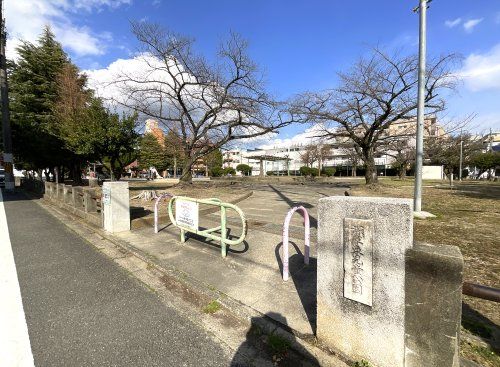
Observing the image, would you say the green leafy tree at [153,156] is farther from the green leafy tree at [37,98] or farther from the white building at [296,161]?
the green leafy tree at [37,98]

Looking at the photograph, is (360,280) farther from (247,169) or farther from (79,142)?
(247,169)

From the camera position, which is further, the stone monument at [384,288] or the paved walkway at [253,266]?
the paved walkway at [253,266]

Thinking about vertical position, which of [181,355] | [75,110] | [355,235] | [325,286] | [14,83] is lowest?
[181,355]

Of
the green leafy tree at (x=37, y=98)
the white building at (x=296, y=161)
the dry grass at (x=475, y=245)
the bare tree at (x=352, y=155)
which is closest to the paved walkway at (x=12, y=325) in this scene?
the dry grass at (x=475, y=245)

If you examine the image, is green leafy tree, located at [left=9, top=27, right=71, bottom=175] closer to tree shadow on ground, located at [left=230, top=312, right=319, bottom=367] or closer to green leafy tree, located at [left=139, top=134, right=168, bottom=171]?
tree shadow on ground, located at [left=230, top=312, right=319, bottom=367]

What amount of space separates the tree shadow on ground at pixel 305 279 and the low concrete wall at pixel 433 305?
35.7 inches

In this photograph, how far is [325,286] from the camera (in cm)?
224

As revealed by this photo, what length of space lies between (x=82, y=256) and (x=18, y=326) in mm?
2247

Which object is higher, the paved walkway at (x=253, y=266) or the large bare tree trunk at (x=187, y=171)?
the large bare tree trunk at (x=187, y=171)

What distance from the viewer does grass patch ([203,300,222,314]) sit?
2961 millimetres

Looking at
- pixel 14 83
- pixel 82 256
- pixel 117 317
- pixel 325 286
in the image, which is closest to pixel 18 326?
pixel 117 317

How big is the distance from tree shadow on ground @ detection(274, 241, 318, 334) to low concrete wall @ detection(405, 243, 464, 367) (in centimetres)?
91

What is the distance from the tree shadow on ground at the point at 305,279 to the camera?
2.79 meters

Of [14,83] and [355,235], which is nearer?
[355,235]
